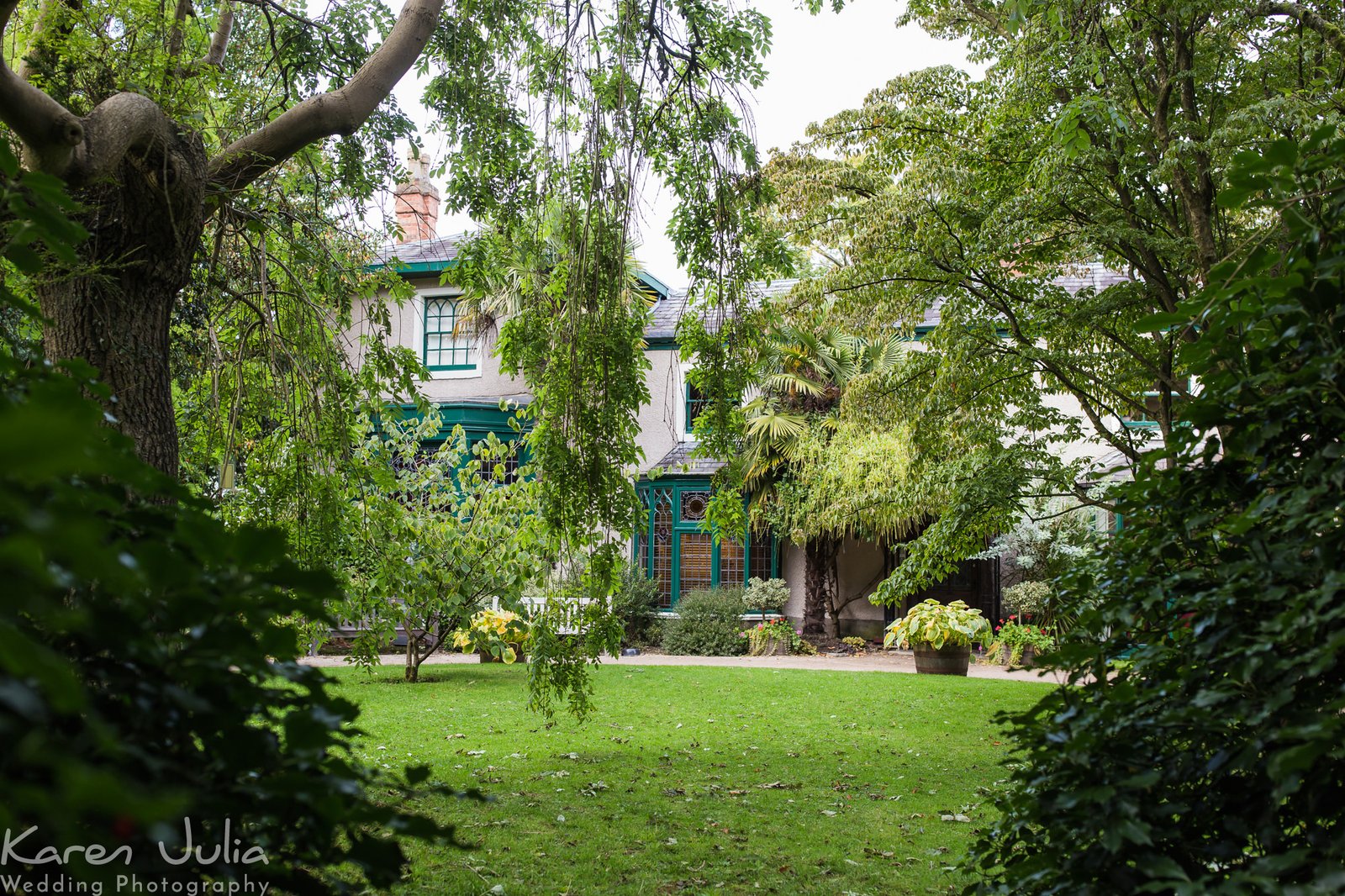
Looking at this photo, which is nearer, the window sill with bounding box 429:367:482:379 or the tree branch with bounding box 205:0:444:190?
the tree branch with bounding box 205:0:444:190

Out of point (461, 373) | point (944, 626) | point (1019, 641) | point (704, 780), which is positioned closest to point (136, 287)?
point (704, 780)

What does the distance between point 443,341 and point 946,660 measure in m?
11.9

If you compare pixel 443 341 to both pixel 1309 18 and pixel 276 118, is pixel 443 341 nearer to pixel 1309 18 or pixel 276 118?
pixel 276 118

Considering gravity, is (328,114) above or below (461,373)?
below

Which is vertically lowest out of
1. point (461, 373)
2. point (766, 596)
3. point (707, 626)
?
point (707, 626)

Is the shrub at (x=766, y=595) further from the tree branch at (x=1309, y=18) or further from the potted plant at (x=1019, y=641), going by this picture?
the tree branch at (x=1309, y=18)

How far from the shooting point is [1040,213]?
819 centimetres

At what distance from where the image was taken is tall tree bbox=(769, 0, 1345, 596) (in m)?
7.61

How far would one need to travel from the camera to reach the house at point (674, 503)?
59.4 feet

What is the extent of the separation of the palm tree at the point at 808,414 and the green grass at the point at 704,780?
17.8ft

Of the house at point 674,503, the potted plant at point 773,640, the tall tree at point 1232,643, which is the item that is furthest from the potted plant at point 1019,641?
the tall tree at point 1232,643

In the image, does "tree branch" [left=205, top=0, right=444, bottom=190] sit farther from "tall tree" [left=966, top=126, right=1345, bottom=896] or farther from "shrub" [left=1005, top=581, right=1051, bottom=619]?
"shrub" [left=1005, top=581, right=1051, bottom=619]

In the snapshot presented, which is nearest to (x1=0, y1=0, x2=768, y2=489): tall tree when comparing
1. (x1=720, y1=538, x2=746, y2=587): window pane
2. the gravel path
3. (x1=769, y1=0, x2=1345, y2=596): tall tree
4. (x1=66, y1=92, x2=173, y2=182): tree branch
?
(x1=66, y1=92, x2=173, y2=182): tree branch

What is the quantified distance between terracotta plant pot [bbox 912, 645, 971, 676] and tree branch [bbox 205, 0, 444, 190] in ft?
33.8
